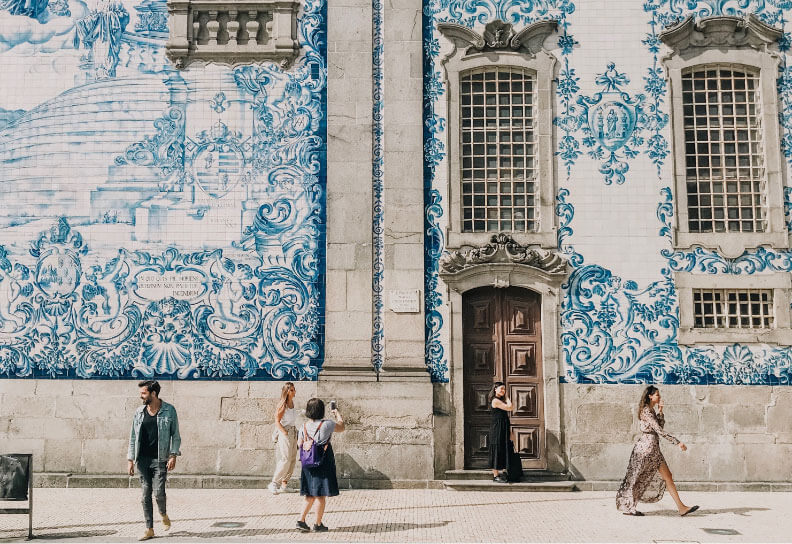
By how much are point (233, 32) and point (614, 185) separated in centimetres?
593

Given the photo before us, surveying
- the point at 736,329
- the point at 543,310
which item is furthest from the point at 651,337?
the point at 543,310

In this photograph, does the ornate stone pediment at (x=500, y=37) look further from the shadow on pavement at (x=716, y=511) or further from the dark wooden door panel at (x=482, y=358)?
the shadow on pavement at (x=716, y=511)

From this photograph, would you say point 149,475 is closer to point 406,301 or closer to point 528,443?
point 406,301

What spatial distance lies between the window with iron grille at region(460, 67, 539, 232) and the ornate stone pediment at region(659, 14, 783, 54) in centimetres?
215

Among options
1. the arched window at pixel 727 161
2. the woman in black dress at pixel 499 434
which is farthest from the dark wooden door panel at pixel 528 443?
the arched window at pixel 727 161

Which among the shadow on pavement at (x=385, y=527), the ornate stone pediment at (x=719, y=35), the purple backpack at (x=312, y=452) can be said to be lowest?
the shadow on pavement at (x=385, y=527)

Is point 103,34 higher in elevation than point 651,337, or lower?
higher

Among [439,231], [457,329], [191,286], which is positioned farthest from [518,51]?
[191,286]

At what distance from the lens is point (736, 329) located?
1212cm

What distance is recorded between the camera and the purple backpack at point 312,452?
8.52 metres

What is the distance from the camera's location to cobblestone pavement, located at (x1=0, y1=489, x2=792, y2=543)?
28.0 ft

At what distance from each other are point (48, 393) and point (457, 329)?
18.9ft

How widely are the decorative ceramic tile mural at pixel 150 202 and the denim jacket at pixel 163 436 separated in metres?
3.49

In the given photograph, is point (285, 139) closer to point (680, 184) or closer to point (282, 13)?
point (282, 13)
